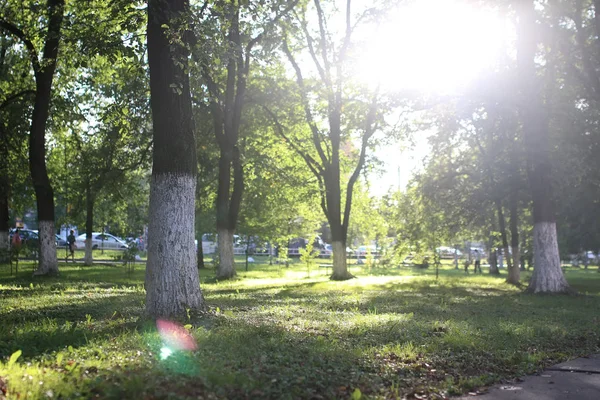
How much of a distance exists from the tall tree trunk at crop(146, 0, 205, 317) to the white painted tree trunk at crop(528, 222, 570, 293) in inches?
493

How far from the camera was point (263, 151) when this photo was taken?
27906 millimetres

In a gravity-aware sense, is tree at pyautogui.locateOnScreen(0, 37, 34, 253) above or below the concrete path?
above

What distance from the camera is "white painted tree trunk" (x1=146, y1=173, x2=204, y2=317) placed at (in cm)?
848

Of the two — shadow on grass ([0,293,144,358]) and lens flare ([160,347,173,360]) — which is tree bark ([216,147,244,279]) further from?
lens flare ([160,347,173,360])

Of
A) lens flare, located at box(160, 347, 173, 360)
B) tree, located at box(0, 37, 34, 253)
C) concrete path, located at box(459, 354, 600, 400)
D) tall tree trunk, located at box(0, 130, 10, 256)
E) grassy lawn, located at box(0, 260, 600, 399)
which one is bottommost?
concrete path, located at box(459, 354, 600, 400)

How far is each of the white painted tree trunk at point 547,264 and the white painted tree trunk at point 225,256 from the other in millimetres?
11239

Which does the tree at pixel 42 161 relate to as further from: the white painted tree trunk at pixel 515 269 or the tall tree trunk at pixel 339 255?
the white painted tree trunk at pixel 515 269

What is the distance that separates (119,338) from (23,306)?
469 cm

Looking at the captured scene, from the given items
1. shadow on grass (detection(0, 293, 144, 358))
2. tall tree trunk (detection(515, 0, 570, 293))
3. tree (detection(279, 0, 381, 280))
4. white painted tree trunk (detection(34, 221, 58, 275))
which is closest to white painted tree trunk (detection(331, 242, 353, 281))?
tree (detection(279, 0, 381, 280))

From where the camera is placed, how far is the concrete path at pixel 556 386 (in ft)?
18.9

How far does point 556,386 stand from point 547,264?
12394mm

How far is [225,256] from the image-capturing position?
2303 centimetres

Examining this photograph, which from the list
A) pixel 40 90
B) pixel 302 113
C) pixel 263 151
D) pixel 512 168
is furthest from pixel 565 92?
pixel 40 90

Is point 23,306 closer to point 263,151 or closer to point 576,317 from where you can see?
Result: point 576,317
